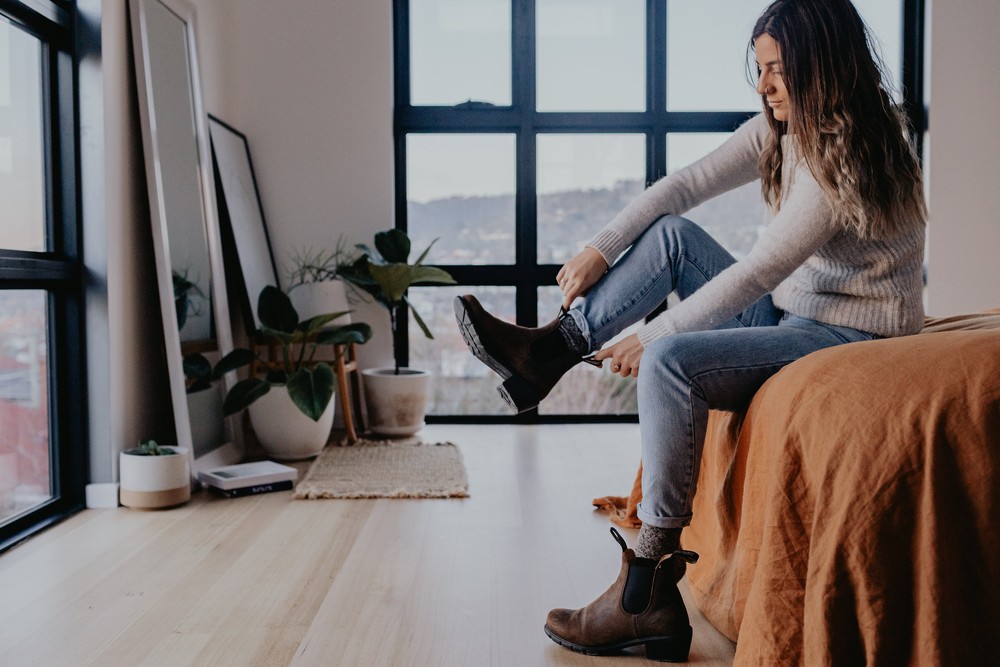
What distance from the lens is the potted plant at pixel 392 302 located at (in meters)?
3.63

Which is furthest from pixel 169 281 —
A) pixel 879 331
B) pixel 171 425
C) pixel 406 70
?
pixel 879 331

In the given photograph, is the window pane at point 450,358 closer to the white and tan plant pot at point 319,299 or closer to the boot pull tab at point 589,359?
the white and tan plant pot at point 319,299

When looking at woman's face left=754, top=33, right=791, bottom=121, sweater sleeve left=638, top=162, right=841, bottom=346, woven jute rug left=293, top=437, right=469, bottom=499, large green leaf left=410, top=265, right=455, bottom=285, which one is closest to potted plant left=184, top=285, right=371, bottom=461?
woven jute rug left=293, top=437, right=469, bottom=499

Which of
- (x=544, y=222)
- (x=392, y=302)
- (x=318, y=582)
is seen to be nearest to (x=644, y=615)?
(x=318, y=582)

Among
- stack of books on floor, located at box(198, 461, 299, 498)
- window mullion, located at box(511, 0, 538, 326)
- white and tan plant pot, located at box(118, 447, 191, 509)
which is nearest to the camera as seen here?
white and tan plant pot, located at box(118, 447, 191, 509)

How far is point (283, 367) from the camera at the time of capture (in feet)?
11.1

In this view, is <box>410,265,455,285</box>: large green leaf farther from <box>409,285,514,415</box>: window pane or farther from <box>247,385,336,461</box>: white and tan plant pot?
<box>247,385,336,461</box>: white and tan plant pot

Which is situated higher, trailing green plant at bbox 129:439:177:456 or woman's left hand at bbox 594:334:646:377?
woman's left hand at bbox 594:334:646:377

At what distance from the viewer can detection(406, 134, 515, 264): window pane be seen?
4152 millimetres

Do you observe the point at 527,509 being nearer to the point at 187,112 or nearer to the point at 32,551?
the point at 32,551

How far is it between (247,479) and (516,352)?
1.40 metres

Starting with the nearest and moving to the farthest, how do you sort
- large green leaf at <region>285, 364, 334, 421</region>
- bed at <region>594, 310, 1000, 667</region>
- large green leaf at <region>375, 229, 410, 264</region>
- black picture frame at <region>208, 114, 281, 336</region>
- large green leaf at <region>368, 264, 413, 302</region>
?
bed at <region>594, 310, 1000, 667</region> < large green leaf at <region>285, 364, 334, 421</region> < black picture frame at <region>208, 114, 281, 336</region> < large green leaf at <region>368, 264, 413, 302</region> < large green leaf at <region>375, 229, 410, 264</region>

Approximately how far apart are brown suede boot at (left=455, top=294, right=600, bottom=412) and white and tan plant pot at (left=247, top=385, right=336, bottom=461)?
1.70m

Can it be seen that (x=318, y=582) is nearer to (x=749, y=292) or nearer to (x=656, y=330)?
(x=656, y=330)
